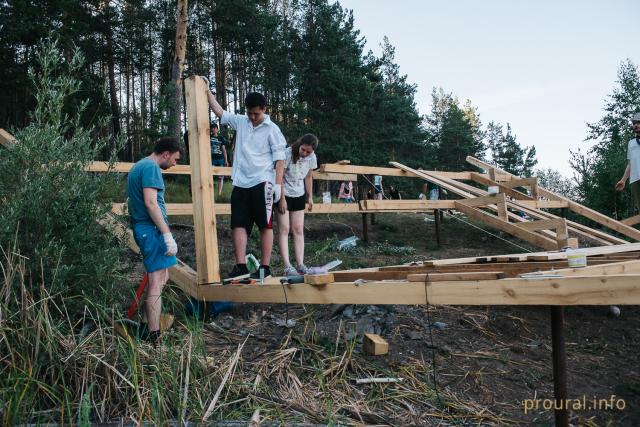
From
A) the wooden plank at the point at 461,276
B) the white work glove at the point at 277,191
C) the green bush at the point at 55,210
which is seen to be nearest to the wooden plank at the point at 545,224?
the white work glove at the point at 277,191

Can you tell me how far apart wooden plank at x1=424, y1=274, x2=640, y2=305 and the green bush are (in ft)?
6.35

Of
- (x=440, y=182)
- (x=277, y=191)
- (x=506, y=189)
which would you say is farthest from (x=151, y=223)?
(x=506, y=189)

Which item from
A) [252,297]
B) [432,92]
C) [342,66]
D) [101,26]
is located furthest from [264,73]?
[432,92]

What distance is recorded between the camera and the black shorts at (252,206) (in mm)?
4160

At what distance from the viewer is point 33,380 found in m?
2.15

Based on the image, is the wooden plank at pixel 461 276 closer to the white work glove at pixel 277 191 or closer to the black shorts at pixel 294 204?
the white work glove at pixel 277 191

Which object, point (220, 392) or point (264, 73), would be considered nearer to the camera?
point (220, 392)

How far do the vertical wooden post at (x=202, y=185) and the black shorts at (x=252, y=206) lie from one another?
0.41 metres

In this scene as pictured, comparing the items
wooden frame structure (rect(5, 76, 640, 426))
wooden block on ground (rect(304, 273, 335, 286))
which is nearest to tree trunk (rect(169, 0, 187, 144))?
wooden frame structure (rect(5, 76, 640, 426))

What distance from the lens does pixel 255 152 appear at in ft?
13.9

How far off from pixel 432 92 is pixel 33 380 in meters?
50.1

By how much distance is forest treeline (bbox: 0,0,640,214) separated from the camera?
51.3 ft

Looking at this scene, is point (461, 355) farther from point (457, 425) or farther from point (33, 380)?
point (33, 380)

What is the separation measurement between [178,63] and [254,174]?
35.5 feet
